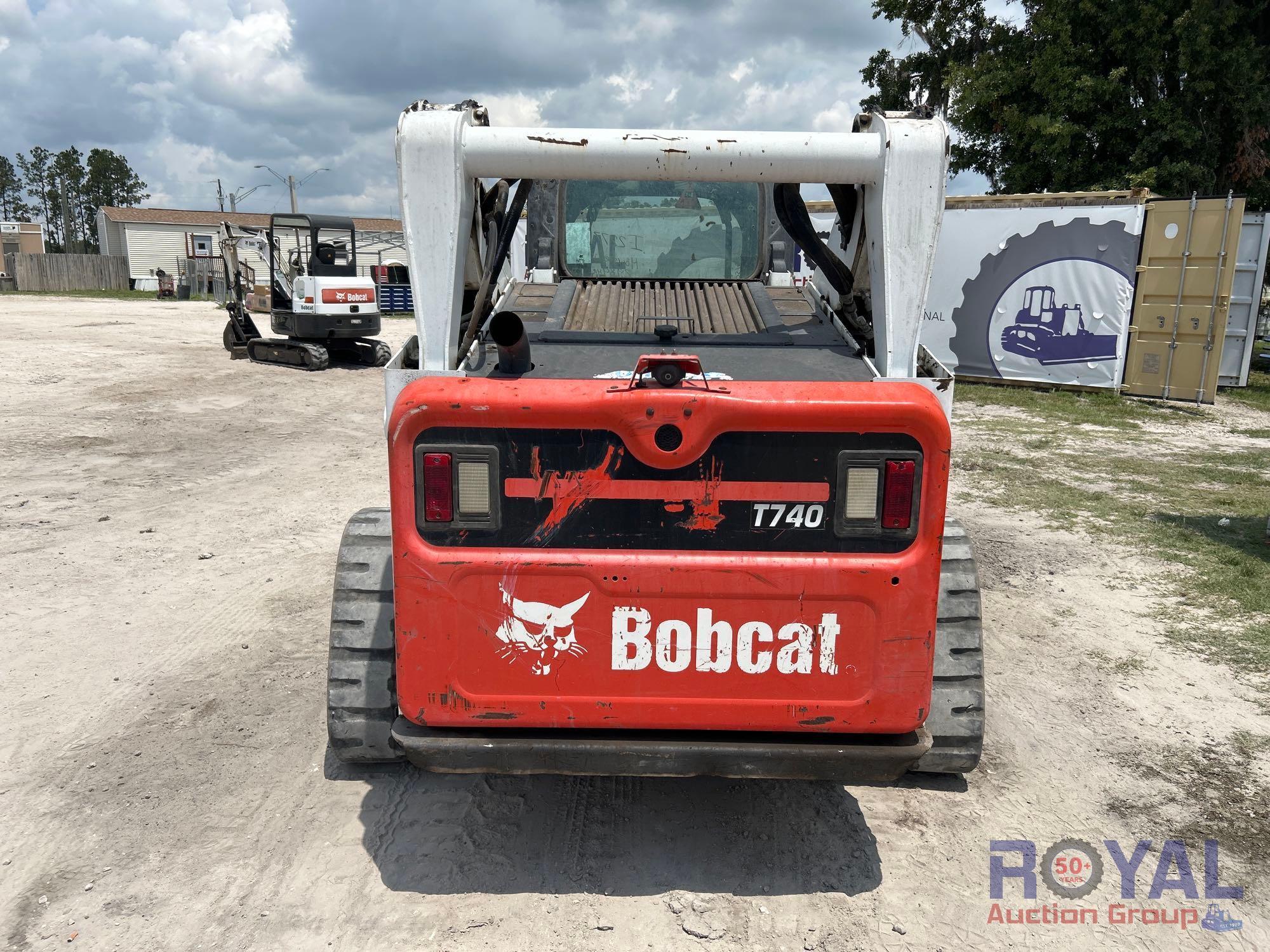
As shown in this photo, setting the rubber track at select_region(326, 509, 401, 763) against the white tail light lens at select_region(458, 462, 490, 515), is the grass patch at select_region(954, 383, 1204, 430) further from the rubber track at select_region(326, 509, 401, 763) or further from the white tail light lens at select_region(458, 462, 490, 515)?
the white tail light lens at select_region(458, 462, 490, 515)

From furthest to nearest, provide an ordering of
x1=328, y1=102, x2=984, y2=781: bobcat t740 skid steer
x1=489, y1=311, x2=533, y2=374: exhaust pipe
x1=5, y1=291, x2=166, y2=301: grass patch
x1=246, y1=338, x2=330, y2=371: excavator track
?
x1=5, y1=291, x2=166, y2=301: grass patch < x1=246, y1=338, x2=330, y2=371: excavator track < x1=489, y1=311, x2=533, y2=374: exhaust pipe < x1=328, y1=102, x2=984, y2=781: bobcat t740 skid steer

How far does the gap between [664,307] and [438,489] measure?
2036 mm

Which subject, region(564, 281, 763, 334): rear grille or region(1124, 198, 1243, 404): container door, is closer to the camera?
region(564, 281, 763, 334): rear grille

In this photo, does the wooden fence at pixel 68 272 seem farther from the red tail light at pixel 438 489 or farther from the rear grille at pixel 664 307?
the red tail light at pixel 438 489

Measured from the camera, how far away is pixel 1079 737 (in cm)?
415

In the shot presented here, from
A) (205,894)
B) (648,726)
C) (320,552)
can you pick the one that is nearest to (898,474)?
(648,726)

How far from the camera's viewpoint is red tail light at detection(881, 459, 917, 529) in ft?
8.63

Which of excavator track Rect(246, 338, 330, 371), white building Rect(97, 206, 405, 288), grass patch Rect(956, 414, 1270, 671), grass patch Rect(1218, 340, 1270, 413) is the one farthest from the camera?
white building Rect(97, 206, 405, 288)

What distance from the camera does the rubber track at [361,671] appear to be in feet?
10.9

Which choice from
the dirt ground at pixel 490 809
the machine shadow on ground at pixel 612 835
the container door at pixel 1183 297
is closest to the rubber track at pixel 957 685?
the dirt ground at pixel 490 809

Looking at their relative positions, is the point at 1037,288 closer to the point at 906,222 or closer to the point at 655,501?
the point at 906,222

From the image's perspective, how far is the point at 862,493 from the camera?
2.64 metres
